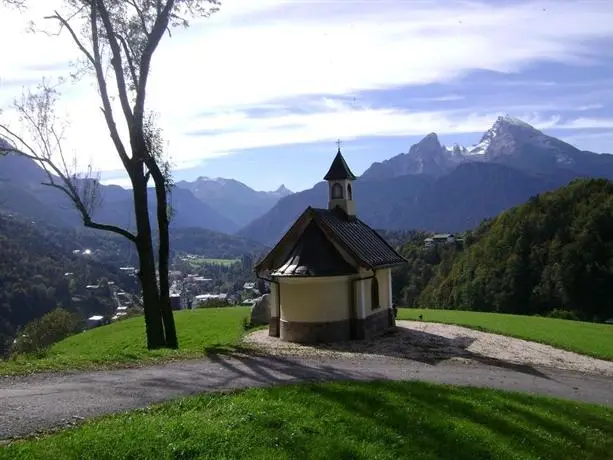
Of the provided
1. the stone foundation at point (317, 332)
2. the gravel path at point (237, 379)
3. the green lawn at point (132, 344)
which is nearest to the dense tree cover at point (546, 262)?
the green lawn at point (132, 344)

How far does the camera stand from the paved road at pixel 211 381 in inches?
419

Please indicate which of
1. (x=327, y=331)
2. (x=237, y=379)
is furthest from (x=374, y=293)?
(x=237, y=379)

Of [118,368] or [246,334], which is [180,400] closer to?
[118,368]

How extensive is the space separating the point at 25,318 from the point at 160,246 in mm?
85080

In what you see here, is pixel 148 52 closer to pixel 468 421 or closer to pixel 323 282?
pixel 323 282

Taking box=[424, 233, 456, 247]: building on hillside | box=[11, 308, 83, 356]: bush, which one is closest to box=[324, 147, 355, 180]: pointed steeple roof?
box=[11, 308, 83, 356]: bush

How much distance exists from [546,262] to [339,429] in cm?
6468

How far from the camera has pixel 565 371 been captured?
20.7 metres

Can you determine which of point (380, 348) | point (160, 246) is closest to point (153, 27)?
point (160, 246)

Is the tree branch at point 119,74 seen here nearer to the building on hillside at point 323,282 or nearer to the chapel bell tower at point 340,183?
the building on hillside at point 323,282

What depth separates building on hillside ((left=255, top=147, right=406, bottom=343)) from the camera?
2475cm

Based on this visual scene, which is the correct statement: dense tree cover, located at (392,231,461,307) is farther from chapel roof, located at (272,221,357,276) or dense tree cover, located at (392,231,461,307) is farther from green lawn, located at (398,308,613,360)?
chapel roof, located at (272,221,357,276)

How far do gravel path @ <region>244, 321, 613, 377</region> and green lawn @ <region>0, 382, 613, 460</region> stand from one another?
754cm

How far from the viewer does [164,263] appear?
2178cm
